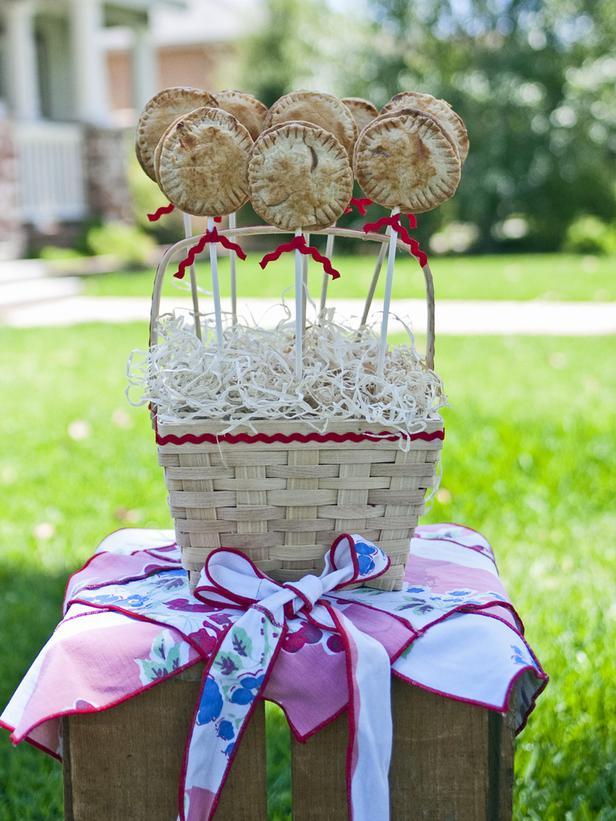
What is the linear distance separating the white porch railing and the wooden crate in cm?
949

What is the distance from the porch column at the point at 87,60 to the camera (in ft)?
36.1

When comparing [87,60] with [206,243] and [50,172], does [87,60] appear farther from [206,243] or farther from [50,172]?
[206,243]

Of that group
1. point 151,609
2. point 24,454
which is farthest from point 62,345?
point 151,609

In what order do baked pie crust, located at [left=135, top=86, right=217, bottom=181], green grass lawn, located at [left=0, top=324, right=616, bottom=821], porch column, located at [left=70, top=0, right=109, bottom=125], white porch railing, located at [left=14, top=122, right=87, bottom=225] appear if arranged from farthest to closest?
porch column, located at [left=70, top=0, right=109, bottom=125]
white porch railing, located at [left=14, top=122, right=87, bottom=225]
green grass lawn, located at [left=0, top=324, right=616, bottom=821]
baked pie crust, located at [left=135, top=86, right=217, bottom=181]

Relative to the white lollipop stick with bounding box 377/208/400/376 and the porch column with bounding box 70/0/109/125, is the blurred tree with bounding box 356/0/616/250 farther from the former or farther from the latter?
the white lollipop stick with bounding box 377/208/400/376

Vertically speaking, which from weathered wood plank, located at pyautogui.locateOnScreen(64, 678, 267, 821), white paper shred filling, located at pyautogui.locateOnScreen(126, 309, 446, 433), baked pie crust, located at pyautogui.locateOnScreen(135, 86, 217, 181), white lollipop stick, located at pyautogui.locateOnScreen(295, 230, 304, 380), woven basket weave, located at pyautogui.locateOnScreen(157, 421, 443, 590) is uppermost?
baked pie crust, located at pyautogui.locateOnScreen(135, 86, 217, 181)

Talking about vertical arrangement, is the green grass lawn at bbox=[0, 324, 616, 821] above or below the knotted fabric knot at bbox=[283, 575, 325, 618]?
below

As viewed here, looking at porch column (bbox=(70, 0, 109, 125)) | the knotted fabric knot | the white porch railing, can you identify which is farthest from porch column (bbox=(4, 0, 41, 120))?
the knotted fabric knot

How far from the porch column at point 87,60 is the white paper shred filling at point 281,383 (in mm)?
10495

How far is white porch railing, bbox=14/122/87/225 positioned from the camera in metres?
10.2

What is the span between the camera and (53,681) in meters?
1.32

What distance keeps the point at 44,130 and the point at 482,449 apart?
8.24 m

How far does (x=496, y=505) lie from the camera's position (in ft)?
10.6

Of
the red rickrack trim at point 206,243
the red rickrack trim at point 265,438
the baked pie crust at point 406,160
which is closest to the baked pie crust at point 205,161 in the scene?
the red rickrack trim at point 206,243
